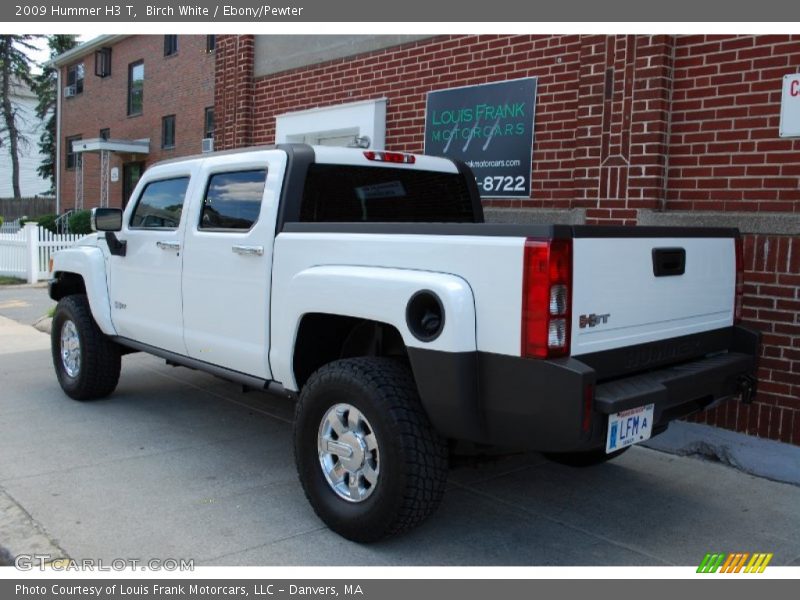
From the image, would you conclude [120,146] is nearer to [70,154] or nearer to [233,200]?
[70,154]

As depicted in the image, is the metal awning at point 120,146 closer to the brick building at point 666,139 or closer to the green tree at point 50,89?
the brick building at point 666,139

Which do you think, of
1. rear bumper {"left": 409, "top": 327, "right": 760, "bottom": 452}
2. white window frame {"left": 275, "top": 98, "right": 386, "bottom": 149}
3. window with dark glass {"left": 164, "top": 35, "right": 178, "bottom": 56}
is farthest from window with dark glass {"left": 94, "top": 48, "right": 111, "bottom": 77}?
rear bumper {"left": 409, "top": 327, "right": 760, "bottom": 452}

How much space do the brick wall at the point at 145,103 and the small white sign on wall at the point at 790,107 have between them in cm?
1650

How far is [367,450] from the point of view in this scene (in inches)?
143

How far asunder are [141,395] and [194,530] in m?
3.07

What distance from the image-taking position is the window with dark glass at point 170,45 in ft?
70.8

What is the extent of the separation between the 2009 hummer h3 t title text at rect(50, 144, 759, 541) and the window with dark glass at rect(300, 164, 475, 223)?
0.01 m

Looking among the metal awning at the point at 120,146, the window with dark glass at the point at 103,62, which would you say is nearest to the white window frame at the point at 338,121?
the metal awning at the point at 120,146

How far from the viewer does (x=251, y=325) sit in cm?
444

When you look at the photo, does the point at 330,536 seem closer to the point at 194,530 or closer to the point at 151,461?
the point at 194,530

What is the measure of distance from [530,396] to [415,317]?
624mm

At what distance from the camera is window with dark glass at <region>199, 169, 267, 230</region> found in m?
4.56

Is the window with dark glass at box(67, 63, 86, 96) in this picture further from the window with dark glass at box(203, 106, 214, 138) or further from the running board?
the running board

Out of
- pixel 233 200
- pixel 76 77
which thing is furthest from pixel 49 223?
pixel 233 200
